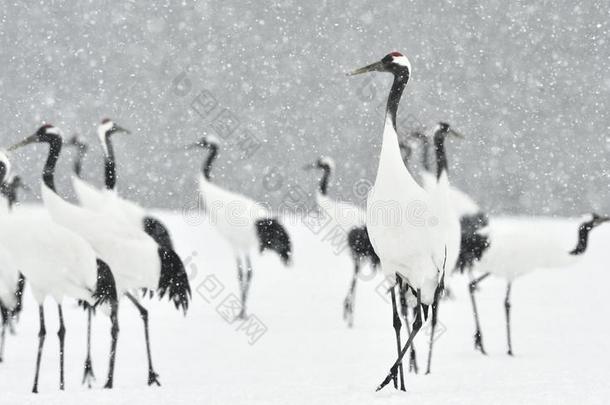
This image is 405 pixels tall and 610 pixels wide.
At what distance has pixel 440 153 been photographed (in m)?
Result: 6.62

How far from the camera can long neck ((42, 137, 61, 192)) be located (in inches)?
235

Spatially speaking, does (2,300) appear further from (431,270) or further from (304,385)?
(431,270)

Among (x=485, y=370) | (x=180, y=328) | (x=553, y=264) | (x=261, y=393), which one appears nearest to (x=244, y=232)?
(x=180, y=328)

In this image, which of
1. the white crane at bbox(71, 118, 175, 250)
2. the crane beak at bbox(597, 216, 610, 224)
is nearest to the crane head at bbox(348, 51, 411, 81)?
the white crane at bbox(71, 118, 175, 250)

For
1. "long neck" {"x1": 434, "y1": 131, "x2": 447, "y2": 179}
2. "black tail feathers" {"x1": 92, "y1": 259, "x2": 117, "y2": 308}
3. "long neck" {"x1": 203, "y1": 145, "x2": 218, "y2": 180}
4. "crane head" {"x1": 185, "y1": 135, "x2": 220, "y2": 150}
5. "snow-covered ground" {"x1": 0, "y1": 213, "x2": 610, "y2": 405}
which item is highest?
"crane head" {"x1": 185, "y1": 135, "x2": 220, "y2": 150}

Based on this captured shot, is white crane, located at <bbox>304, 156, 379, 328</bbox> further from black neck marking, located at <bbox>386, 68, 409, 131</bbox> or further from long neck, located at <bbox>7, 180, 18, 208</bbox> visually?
black neck marking, located at <bbox>386, 68, 409, 131</bbox>

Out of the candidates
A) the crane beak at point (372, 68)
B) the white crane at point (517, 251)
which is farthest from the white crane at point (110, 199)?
the white crane at point (517, 251)

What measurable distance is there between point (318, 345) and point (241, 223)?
281cm

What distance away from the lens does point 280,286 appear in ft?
40.3

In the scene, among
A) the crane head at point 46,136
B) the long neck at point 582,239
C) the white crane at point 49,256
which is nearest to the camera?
the white crane at point 49,256

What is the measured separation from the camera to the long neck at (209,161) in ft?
→ 35.8

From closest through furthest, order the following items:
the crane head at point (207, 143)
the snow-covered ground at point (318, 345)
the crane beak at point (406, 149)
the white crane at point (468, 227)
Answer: the snow-covered ground at point (318, 345)
the white crane at point (468, 227)
the crane beak at point (406, 149)
the crane head at point (207, 143)

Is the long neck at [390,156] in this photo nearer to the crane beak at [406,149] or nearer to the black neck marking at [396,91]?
the black neck marking at [396,91]

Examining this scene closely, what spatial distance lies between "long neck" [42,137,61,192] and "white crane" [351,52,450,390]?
2.37 meters
